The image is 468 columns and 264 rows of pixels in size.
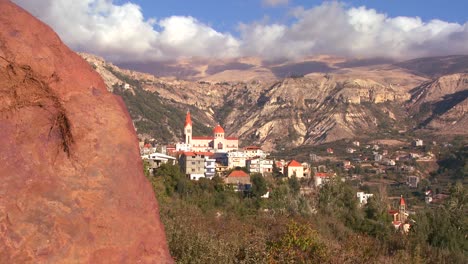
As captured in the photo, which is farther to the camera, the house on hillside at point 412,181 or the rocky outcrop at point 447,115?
the rocky outcrop at point 447,115

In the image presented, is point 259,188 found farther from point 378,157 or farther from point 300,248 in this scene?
point 378,157

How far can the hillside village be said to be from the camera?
201 ft

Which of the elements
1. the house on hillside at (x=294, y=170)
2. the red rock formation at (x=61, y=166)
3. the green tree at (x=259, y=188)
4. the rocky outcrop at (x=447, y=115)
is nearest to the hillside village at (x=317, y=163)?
the house on hillside at (x=294, y=170)

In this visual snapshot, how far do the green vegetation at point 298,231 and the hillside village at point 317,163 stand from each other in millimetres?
4098

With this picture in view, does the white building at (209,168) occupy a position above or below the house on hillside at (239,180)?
above

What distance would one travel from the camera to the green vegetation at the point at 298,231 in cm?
1022

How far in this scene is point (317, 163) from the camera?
11981 centimetres

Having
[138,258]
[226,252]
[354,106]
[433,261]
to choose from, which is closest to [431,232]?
[433,261]

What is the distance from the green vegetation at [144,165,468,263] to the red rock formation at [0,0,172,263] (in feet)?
13.4

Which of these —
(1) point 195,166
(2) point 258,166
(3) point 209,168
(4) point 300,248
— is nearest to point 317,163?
(2) point 258,166

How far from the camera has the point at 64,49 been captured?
545 centimetres

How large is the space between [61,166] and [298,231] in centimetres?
833

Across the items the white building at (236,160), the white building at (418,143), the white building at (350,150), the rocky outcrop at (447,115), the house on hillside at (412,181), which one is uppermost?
the rocky outcrop at (447,115)

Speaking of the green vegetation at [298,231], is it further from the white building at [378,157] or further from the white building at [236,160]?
the white building at [378,157]
